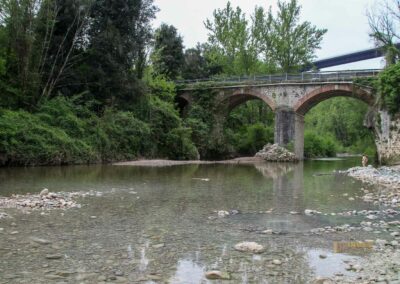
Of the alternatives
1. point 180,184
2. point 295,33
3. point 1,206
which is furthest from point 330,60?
point 1,206

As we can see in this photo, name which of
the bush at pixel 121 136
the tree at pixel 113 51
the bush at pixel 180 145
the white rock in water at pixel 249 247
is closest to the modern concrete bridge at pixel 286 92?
the bush at pixel 180 145

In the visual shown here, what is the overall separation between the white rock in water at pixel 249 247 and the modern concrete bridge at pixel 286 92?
3106 centimetres

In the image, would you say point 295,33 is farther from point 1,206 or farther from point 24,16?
point 1,206

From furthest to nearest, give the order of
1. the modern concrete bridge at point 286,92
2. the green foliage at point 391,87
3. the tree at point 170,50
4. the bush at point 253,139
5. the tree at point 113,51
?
the tree at point 170,50, the bush at point 253,139, the modern concrete bridge at point 286,92, the tree at point 113,51, the green foliage at point 391,87

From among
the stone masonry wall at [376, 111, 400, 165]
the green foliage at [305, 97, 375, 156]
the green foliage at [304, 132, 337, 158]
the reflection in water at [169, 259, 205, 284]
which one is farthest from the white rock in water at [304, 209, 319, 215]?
the green foliage at [305, 97, 375, 156]

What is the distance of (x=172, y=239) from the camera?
27.2 ft

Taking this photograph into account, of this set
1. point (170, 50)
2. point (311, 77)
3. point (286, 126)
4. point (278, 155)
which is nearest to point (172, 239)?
point (278, 155)

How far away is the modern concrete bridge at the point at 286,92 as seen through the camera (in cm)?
3812

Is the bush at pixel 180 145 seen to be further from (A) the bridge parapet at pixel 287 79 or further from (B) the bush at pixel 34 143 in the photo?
(B) the bush at pixel 34 143

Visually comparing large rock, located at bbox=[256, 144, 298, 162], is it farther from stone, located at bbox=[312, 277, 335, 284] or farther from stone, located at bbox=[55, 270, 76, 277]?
stone, located at bbox=[55, 270, 76, 277]

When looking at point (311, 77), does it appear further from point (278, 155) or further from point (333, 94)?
point (278, 155)

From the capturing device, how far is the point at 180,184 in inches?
712

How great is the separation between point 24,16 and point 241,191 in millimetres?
19763

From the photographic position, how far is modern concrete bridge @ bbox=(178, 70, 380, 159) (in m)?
38.1
